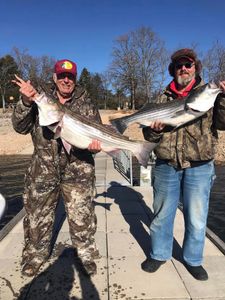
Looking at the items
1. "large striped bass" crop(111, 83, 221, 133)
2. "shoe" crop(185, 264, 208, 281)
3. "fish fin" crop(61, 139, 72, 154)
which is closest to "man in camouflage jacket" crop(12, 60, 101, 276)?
"fish fin" crop(61, 139, 72, 154)

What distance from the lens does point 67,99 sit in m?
4.40

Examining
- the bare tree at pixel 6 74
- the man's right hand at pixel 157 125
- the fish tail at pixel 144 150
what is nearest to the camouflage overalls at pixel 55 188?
the fish tail at pixel 144 150

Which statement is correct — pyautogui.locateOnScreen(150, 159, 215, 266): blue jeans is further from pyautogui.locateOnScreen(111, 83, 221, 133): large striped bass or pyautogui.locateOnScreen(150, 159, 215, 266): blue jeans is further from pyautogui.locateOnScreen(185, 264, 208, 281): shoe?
pyautogui.locateOnScreen(111, 83, 221, 133): large striped bass

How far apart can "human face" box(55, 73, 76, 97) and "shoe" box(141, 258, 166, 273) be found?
2306 mm

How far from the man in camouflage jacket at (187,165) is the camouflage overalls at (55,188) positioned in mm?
818

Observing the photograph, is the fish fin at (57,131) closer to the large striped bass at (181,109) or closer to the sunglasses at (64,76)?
the sunglasses at (64,76)

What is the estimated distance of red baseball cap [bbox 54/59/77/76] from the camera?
13.7 feet

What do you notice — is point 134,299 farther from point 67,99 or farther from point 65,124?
point 67,99

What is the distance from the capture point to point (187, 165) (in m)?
4.22

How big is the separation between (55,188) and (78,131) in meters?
0.86

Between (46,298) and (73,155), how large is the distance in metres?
1.65

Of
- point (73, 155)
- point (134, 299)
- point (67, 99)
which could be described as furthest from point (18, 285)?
point (67, 99)

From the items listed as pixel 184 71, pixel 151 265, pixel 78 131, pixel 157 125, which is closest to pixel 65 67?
pixel 78 131

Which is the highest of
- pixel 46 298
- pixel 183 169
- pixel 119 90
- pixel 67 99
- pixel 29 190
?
pixel 119 90
